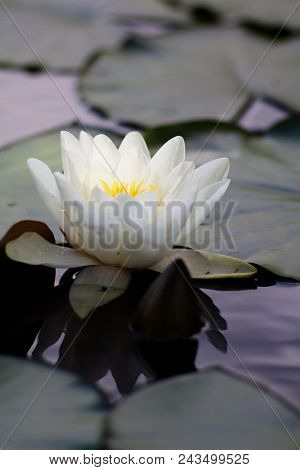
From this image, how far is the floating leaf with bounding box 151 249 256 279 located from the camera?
1.56 m

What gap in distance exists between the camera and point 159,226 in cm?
143

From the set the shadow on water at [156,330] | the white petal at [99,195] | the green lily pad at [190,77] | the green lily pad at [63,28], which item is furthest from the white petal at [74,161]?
the green lily pad at [63,28]

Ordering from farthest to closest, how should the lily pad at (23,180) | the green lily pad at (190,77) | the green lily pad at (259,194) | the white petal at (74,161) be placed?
the green lily pad at (190,77) < the lily pad at (23,180) < the green lily pad at (259,194) < the white petal at (74,161)

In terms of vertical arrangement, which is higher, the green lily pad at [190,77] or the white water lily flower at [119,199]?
the green lily pad at [190,77]

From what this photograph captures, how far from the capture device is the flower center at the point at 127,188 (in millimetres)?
1548

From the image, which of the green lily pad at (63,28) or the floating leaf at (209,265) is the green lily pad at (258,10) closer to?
the green lily pad at (63,28)

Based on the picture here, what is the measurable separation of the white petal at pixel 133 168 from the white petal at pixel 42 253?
8.2 inches

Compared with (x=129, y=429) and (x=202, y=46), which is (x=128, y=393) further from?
(x=202, y=46)

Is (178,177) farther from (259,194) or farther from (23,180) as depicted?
(23,180)

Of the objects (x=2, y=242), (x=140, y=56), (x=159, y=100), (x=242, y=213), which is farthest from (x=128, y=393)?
(x=140, y=56)

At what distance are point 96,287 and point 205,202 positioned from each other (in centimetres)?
31

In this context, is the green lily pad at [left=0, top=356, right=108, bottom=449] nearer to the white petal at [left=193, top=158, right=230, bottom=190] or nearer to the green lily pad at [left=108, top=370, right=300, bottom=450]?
the green lily pad at [left=108, top=370, right=300, bottom=450]

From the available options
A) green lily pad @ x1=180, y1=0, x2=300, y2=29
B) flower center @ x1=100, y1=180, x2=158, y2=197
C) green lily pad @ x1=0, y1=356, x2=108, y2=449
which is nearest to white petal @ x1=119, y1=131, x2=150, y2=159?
flower center @ x1=100, y1=180, x2=158, y2=197

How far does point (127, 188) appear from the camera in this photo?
1576 millimetres
